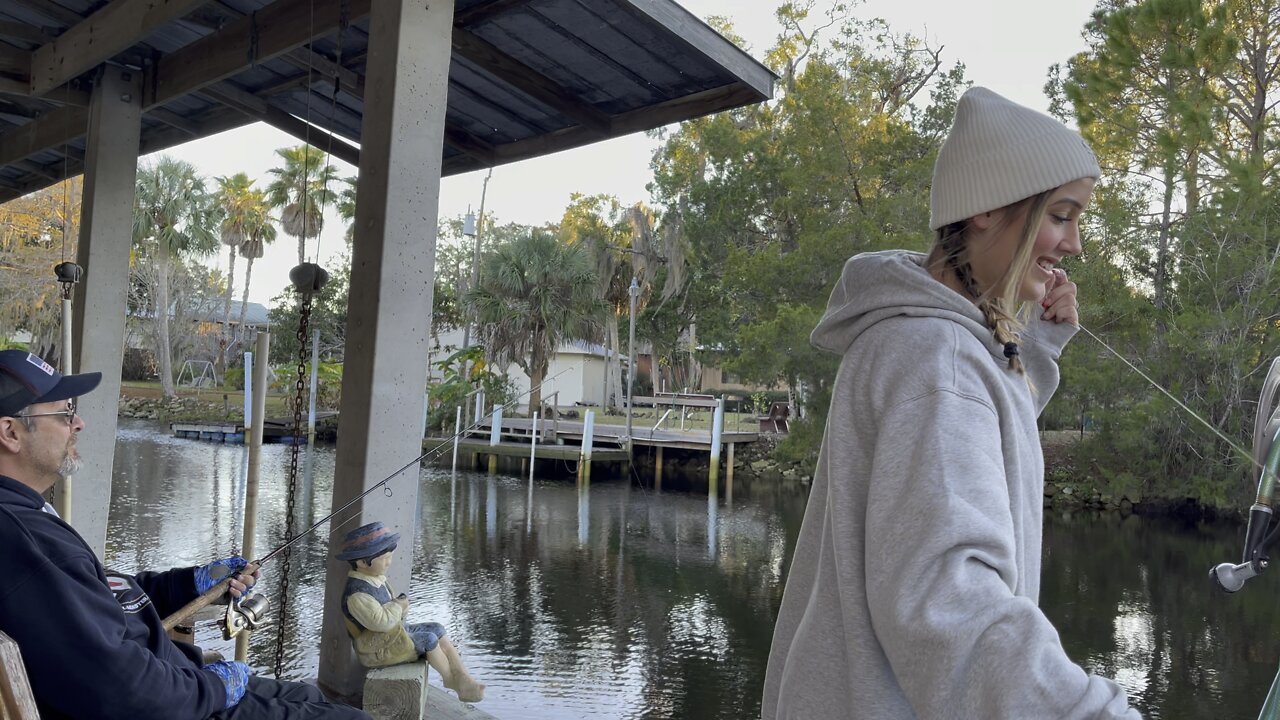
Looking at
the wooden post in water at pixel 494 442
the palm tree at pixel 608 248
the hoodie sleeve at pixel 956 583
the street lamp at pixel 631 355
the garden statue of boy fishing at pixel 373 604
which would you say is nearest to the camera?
the hoodie sleeve at pixel 956 583

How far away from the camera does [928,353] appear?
3.07ft

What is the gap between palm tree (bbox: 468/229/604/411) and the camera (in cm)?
2753

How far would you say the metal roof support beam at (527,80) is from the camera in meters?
4.84

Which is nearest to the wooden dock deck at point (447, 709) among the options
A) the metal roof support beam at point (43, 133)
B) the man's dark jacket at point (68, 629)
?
the man's dark jacket at point (68, 629)

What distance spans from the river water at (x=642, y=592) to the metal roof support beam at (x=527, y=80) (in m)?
4.24

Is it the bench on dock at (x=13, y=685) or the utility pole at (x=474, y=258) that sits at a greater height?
the utility pole at (x=474, y=258)

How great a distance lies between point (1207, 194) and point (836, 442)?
19073 mm

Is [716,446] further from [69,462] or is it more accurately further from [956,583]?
[956,583]

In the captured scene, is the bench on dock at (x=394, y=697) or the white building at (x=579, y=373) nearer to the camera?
the bench on dock at (x=394, y=697)

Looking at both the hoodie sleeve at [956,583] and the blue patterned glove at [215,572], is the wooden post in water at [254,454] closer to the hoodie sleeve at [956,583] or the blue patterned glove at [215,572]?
the blue patterned glove at [215,572]

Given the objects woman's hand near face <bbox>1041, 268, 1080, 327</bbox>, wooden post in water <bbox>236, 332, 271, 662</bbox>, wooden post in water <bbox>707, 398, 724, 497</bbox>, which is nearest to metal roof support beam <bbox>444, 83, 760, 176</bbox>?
wooden post in water <bbox>236, 332, 271, 662</bbox>

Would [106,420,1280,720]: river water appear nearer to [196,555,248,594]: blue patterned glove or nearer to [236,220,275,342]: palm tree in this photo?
[196,555,248,594]: blue patterned glove

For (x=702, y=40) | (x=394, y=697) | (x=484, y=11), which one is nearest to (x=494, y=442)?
(x=484, y=11)

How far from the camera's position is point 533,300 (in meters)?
27.7
